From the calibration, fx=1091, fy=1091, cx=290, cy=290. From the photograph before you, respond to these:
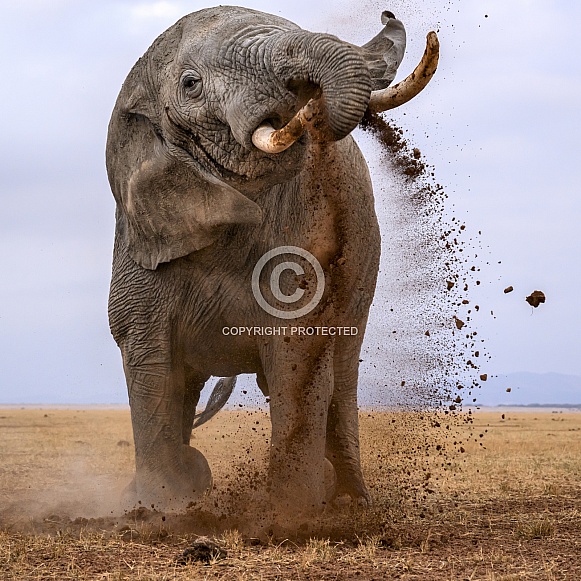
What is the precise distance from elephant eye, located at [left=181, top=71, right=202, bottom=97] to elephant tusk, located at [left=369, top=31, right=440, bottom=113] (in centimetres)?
116

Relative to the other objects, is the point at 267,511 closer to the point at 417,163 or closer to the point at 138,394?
the point at 138,394

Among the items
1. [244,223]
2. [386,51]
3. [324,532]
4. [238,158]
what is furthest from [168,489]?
[386,51]

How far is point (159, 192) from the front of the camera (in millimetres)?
7934

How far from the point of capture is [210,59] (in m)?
7.22

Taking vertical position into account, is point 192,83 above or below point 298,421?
above

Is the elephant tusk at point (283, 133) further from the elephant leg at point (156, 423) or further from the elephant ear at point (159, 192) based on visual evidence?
the elephant leg at point (156, 423)

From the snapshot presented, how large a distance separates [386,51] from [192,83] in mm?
1475

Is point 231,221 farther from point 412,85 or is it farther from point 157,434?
point 157,434

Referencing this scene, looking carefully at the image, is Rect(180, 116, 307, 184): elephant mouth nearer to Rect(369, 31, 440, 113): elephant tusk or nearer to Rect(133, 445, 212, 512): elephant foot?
Rect(369, 31, 440, 113): elephant tusk

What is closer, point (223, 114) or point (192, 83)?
point (223, 114)

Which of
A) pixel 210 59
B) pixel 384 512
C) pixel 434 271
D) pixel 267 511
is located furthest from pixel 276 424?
pixel 210 59

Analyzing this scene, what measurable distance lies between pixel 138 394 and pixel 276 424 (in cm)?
143

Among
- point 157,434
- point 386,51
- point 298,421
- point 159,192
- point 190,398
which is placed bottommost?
point 157,434

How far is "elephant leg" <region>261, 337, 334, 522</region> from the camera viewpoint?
7598 millimetres
